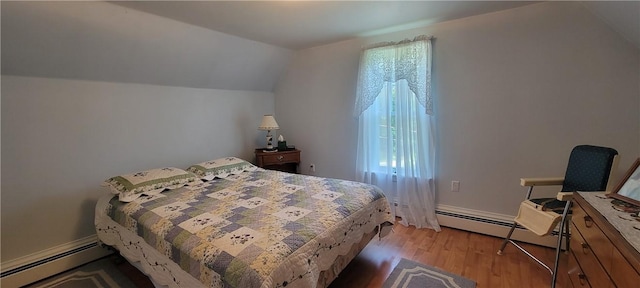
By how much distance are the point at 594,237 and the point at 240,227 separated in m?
1.77

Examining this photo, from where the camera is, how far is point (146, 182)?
2215 mm

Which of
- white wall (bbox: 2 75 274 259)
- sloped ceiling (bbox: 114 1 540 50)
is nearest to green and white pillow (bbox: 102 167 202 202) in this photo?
white wall (bbox: 2 75 274 259)

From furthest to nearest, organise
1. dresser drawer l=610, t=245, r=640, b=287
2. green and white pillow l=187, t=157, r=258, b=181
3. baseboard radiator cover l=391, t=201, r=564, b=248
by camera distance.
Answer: green and white pillow l=187, t=157, r=258, b=181 → baseboard radiator cover l=391, t=201, r=564, b=248 → dresser drawer l=610, t=245, r=640, b=287

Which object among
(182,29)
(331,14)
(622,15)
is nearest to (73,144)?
(182,29)

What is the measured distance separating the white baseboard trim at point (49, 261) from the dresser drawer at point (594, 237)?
3441mm

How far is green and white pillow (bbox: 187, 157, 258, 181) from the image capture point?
2.67m

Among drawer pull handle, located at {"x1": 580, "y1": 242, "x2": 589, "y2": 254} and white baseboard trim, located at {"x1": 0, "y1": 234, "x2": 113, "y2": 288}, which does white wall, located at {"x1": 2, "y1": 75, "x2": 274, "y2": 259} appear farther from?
drawer pull handle, located at {"x1": 580, "y1": 242, "x2": 589, "y2": 254}

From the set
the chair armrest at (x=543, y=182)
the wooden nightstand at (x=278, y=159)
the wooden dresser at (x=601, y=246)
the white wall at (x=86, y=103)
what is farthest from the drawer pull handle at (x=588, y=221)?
the white wall at (x=86, y=103)

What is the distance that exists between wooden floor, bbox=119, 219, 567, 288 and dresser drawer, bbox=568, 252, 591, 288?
1.28 ft

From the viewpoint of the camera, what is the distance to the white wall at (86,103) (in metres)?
1.96

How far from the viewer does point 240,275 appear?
1.20 m

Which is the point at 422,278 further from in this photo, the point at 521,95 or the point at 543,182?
the point at 521,95

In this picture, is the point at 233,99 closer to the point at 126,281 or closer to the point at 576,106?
the point at 126,281

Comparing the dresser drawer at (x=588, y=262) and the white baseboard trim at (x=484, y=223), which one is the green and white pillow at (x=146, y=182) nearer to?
the white baseboard trim at (x=484, y=223)
